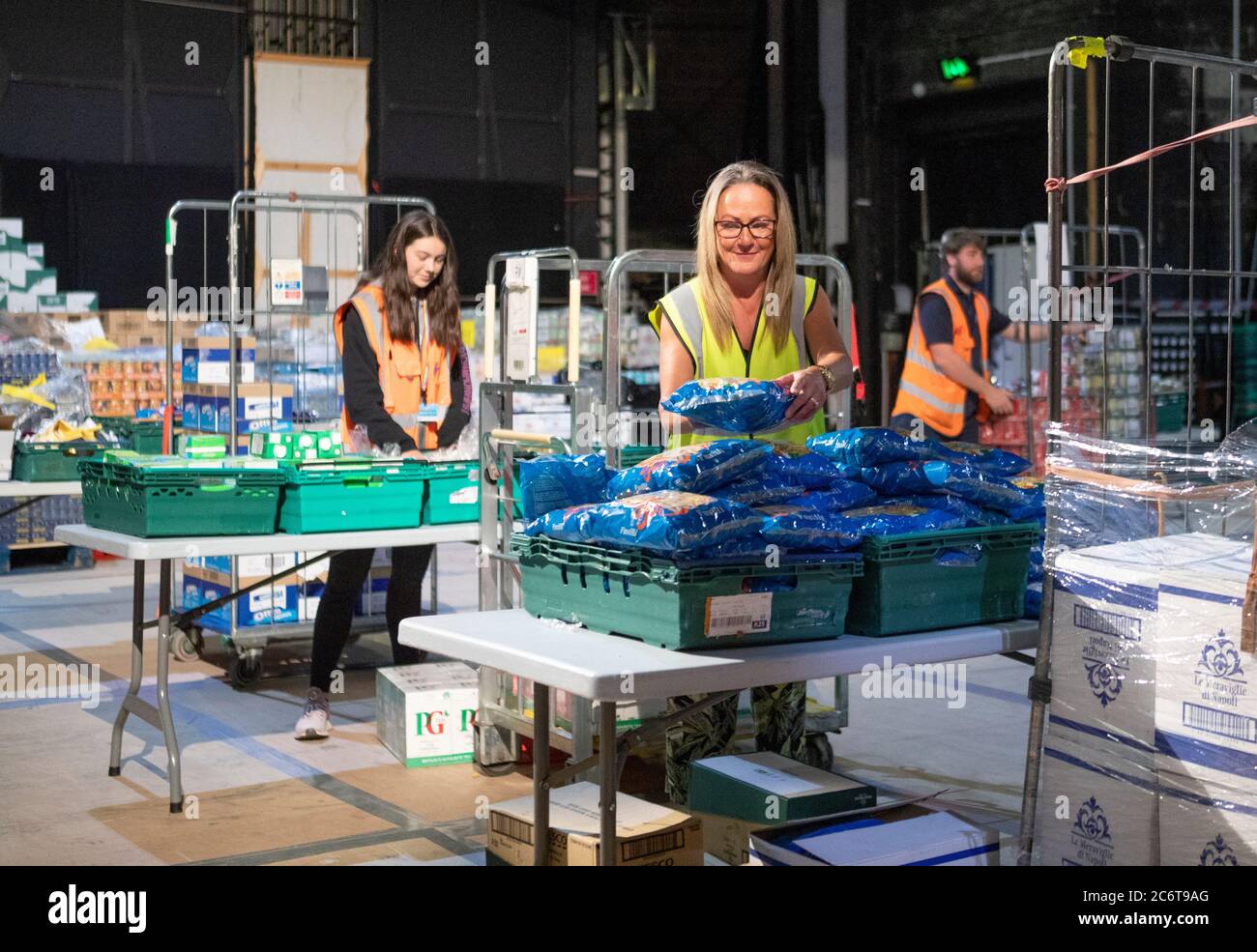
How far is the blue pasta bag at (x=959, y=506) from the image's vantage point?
3.24 meters

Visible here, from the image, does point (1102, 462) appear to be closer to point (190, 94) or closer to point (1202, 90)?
point (1202, 90)

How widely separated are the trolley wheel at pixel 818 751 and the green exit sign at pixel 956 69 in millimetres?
9262

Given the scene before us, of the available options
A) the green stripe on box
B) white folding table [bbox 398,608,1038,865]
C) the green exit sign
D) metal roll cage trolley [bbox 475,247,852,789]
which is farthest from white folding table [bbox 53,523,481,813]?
the green exit sign

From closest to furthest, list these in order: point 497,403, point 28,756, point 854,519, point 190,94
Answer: point 854,519 → point 497,403 → point 28,756 → point 190,94

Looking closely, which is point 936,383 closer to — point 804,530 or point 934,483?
point 934,483

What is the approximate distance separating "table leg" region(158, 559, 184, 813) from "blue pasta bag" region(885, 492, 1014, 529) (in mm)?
2487

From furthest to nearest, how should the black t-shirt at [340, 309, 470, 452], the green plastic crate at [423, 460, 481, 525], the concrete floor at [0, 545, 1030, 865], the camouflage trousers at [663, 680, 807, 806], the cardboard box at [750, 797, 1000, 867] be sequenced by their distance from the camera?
the black t-shirt at [340, 309, 470, 452] < the green plastic crate at [423, 460, 481, 525] < the concrete floor at [0, 545, 1030, 865] < the camouflage trousers at [663, 680, 807, 806] < the cardboard box at [750, 797, 1000, 867]

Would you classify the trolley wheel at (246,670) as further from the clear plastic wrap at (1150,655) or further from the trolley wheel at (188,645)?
the clear plastic wrap at (1150,655)

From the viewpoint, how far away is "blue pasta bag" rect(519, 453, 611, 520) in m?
3.23

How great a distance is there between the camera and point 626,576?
9.41 feet

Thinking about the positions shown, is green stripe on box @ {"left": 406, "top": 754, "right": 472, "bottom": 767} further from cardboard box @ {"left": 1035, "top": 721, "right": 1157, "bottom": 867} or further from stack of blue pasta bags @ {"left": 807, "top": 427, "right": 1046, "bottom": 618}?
cardboard box @ {"left": 1035, "top": 721, "right": 1157, "bottom": 867}
